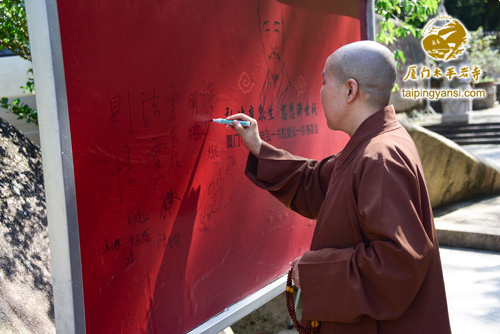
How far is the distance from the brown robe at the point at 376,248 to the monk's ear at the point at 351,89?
0.32ft

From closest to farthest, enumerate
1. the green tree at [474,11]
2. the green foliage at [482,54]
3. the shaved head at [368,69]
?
the shaved head at [368,69] < the green foliage at [482,54] < the green tree at [474,11]

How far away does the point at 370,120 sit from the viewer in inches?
68.2

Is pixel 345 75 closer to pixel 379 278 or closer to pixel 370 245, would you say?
pixel 370 245

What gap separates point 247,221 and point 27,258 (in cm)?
138

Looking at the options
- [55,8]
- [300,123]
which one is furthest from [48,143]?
[300,123]

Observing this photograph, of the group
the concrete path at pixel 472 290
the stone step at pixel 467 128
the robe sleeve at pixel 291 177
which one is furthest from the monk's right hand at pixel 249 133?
the stone step at pixel 467 128

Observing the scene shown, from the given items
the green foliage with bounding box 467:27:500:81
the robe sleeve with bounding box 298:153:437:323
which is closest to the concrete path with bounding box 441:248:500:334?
the robe sleeve with bounding box 298:153:437:323

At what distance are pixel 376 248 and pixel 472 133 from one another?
12.1 metres

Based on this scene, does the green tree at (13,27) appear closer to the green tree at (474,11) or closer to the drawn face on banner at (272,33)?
the drawn face on banner at (272,33)

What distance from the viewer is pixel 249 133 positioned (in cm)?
213

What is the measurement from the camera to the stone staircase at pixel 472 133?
39.1 feet

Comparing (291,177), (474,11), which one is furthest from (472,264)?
(474,11)

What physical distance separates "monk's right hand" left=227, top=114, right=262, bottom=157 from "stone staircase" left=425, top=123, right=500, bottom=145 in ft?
36.4

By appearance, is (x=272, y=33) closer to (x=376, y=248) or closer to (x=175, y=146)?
(x=175, y=146)
